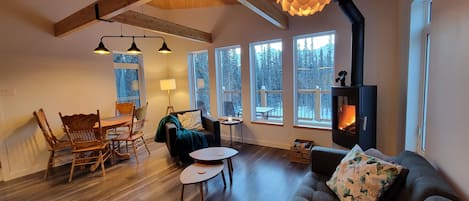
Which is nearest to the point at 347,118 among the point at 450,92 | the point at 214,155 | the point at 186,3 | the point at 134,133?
the point at 450,92

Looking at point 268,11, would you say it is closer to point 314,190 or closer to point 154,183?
point 314,190

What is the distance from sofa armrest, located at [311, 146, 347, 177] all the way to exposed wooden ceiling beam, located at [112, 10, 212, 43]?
9.93 ft

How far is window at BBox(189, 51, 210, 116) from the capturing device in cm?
542

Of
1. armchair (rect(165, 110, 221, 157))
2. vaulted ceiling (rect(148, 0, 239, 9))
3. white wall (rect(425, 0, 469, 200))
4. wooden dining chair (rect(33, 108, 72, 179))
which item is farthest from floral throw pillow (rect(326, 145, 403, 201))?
vaulted ceiling (rect(148, 0, 239, 9))

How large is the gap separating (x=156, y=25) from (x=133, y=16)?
1.43 ft

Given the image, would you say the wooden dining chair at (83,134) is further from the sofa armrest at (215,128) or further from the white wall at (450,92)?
the white wall at (450,92)

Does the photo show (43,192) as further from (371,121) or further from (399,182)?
(371,121)

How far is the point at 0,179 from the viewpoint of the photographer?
3.35 meters

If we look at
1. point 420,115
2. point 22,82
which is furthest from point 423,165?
point 22,82

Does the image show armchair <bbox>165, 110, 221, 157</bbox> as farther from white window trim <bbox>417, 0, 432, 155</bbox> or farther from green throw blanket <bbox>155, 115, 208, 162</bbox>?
white window trim <bbox>417, 0, 432, 155</bbox>

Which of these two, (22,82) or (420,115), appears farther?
(22,82)

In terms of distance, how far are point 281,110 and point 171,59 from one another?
3064mm

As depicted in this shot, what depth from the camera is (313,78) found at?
3992 millimetres

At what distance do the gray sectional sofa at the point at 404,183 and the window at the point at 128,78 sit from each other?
433 cm
